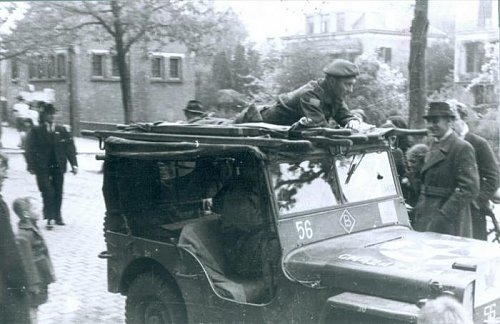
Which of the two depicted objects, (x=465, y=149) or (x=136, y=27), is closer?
(x=465, y=149)

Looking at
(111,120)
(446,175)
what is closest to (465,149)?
(446,175)

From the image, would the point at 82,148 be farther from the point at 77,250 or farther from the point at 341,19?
the point at 341,19

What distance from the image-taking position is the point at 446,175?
552 cm

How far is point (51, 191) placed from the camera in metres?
9.52

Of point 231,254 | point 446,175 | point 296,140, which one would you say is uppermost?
point 296,140

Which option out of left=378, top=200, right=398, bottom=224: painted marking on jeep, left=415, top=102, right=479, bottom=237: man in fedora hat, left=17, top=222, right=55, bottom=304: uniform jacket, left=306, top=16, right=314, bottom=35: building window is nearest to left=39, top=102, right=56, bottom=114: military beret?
left=306, top=16, right=314, bottom=35: building window

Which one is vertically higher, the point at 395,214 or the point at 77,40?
the point at 77,40

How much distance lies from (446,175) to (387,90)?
242 inches

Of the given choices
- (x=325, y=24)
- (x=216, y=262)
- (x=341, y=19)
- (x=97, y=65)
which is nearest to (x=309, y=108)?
(x=216, y=262)

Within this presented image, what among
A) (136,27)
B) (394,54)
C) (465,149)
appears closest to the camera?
(465,149)

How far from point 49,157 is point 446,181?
602 centimetres

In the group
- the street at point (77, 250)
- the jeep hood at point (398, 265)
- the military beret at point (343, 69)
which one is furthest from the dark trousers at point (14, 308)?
the military beret at point (343, 69)

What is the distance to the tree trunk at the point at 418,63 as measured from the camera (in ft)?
27.9

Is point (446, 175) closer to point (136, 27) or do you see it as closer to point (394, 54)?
point (136, 27)
